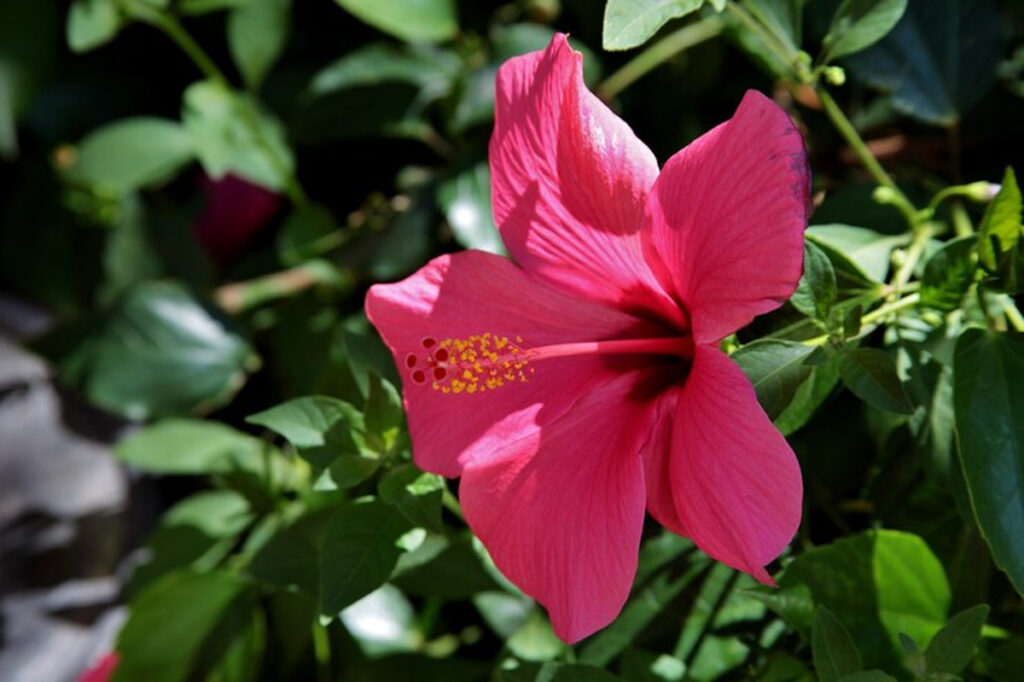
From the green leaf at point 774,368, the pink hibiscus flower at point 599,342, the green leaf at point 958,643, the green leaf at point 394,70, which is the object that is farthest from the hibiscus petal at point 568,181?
the green leaf at point 394,70

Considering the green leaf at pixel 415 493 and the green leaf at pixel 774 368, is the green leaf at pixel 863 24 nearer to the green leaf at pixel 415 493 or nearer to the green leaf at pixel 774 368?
the green leaf at pixel 774 368

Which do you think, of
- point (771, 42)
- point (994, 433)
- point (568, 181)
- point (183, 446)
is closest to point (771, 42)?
point (771, 42)

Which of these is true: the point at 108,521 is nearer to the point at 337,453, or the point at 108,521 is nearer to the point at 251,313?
the point at 251,313

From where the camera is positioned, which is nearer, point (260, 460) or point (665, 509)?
point (665, 509)

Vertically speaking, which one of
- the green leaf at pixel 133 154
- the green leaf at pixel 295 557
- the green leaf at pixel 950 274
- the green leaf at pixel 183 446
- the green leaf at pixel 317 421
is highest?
the green leaf at pixel 950 274

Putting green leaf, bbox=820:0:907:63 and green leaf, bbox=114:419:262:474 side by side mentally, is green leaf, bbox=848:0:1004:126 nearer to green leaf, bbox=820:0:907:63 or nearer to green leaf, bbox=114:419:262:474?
green leaf, bbox=820:0:907:63

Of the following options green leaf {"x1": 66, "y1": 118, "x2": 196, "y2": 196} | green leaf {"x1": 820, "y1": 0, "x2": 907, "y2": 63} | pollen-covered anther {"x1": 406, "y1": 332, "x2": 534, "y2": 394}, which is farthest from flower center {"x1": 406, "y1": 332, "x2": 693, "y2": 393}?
green leaf {"x1": 66, "y1": 118, "x2": 196, "y2": 196}

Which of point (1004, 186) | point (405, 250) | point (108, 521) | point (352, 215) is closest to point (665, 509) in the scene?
point (1004, 186)
